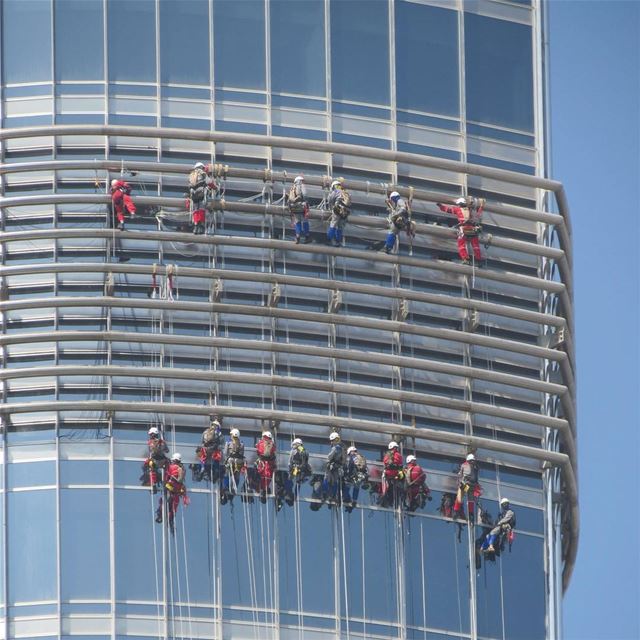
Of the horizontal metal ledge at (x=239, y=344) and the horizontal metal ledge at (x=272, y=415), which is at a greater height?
the horizontal metal ledge at (x=239, y=344)

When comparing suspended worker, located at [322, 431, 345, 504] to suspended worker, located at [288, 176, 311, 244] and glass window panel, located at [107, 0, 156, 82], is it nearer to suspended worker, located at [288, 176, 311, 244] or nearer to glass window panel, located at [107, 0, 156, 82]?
suspended worker, located at [288, 176, 311, 244]

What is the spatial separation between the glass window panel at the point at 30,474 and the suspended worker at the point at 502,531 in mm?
11787

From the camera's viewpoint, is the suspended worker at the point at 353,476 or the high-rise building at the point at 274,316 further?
the suspended worker at the point at 353,476

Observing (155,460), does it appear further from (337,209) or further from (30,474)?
(337,209)

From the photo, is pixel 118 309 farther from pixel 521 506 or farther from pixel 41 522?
pixel 521 506

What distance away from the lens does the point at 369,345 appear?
93188 mm

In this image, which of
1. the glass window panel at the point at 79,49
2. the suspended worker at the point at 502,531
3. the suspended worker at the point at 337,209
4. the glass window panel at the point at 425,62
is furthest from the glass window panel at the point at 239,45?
the suspended worker at the point at 502,531

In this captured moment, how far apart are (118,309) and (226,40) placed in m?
8.53

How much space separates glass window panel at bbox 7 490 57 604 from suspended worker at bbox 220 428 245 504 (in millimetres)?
4542

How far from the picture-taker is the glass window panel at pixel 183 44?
95125 mm

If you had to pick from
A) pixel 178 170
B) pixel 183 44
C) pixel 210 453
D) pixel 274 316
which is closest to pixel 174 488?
pixel 210 453

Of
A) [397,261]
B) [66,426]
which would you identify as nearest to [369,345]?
[397,261]

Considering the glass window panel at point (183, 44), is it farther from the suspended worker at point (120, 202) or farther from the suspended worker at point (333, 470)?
the suspended worker at point (333, 470)

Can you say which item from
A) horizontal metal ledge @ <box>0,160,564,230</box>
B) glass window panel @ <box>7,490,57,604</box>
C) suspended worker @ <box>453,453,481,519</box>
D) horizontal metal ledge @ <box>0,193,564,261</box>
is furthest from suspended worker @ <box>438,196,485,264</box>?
glass window panel @ <box>7,490,57,604</box>
